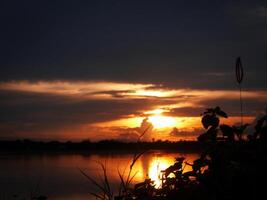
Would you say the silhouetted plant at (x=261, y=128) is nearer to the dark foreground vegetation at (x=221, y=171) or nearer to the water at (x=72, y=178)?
the dark foreground vegetation at (x=221, y=171)

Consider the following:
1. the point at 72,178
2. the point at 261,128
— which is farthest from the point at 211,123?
the point at 72,178

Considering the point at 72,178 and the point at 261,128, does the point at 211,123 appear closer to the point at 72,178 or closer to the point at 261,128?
the point at 261,128

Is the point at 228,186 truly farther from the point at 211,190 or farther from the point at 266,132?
the point at 266,132

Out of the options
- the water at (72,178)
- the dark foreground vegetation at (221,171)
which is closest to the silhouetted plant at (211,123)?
the dark foreground vegetation at (221,171)

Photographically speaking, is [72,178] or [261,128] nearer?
[261,128]

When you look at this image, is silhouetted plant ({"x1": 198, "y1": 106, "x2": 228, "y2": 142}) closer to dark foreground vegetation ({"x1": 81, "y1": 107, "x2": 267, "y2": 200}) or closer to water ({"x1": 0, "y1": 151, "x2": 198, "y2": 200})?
dark foreground vegetation ({"x1": 81, "y1": 107, "x2": 267, "y2": 200})

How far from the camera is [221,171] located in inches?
142

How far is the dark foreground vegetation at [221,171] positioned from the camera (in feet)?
11.5

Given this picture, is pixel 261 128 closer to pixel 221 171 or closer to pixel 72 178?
pixel 221 171

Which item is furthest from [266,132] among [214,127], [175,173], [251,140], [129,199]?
[129,199]

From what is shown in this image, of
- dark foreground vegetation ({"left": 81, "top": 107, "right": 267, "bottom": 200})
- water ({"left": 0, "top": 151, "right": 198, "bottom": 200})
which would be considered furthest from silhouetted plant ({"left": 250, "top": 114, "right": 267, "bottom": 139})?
water ({"left": 0, "top": 151, "right": 198, "bottom": 200})

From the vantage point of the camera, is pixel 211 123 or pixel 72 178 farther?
pixel 72 178

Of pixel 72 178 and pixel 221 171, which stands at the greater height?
pixel 221 171

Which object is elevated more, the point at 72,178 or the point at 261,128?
the point at 261,128
